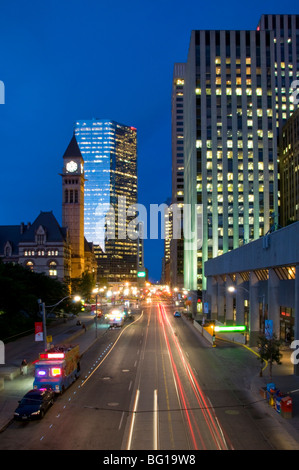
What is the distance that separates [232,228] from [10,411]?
107585mm

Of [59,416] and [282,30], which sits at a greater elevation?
[282,30]

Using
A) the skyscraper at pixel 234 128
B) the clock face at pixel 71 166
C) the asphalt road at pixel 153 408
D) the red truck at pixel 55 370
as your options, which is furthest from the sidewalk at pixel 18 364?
the clock face at pixel 71 166

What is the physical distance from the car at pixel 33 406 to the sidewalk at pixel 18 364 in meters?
0.79

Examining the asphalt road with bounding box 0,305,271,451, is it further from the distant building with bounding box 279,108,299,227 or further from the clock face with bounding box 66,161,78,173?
the clock face with bounding box 66,161,78,173

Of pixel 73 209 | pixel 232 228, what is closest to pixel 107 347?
pixel 232 228

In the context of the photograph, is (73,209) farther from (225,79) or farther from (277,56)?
(277,56)

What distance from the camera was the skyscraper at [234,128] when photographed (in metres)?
130

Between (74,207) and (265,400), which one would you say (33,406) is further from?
(74,207)

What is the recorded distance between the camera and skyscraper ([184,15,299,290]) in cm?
12950

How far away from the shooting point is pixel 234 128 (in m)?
131

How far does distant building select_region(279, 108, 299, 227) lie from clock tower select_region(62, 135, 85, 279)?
71.6m

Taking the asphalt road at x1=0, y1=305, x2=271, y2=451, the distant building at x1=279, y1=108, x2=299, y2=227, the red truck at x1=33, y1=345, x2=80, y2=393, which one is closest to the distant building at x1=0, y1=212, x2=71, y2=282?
the distant building at x1=279, y1=108, x2=299, y2=227

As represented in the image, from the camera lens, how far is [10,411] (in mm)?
26062

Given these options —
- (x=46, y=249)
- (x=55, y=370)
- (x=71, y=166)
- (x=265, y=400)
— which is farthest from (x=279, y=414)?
(x=71, y=166)
